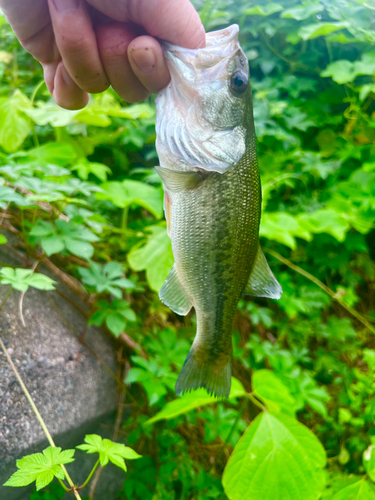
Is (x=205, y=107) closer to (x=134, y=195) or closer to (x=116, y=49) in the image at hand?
(x=116, y=49)

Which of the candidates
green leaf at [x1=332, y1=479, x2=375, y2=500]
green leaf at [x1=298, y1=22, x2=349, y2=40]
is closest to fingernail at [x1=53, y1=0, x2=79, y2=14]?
green leaf at [x1=332, y1=479, x2=375, y2=500]

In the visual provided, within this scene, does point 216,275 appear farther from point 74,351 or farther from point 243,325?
point 243,325

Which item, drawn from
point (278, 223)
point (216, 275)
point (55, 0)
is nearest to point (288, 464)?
point (216, 275)

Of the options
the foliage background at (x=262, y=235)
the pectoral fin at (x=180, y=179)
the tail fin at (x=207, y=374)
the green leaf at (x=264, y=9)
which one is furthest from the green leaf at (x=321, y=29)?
the tail fin at (x=207, y=374)

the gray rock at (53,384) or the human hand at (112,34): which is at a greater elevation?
the human hand at (112,34)

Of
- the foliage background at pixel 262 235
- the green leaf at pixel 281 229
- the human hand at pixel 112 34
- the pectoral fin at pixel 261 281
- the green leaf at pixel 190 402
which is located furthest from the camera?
the green leaf at pixel 281 229

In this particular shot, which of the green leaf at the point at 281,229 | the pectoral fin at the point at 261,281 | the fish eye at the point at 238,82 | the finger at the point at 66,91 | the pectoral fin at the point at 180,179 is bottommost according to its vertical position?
the green leaf at the point at 281,229

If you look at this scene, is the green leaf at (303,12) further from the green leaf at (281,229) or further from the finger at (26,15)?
the finger at (26,15)
